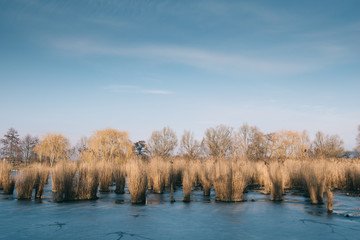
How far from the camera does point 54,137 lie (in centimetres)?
3803

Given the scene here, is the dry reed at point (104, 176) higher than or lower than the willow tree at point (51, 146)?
lower

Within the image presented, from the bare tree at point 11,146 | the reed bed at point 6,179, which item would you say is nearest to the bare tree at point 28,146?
the bare tree at point 11,146

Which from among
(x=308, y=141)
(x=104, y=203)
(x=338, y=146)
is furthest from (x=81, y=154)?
(x=338, y=146)

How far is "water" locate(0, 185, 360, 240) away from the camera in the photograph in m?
5.46

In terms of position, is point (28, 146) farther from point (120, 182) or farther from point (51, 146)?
point (120, 182)

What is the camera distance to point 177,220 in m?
6.77

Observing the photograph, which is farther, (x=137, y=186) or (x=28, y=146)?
(x=28, y=146)

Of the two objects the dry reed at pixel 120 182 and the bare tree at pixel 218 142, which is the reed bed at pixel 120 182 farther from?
the bare tree at pixel 218 142

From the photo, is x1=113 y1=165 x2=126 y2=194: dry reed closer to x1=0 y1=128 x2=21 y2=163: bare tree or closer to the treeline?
the treeline

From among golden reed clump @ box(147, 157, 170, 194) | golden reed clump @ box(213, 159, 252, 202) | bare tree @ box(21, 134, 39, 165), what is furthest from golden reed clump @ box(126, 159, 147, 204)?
bare tree @ box(21, 134, 39, 165)

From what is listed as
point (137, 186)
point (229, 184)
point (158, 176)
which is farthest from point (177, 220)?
point (158, 176)

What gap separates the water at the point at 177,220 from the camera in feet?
17.9

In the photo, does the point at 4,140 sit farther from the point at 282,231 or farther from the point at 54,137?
the point at 282,231

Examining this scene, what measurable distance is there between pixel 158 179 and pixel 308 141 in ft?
115
